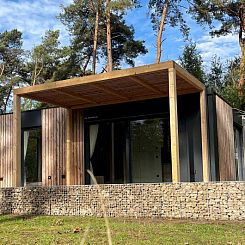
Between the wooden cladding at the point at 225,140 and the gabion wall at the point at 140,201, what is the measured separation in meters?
2.85

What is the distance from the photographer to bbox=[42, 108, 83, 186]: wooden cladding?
413 inches

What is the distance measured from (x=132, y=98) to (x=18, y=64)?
810 inches

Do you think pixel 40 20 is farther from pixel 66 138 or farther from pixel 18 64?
pixel 66 138

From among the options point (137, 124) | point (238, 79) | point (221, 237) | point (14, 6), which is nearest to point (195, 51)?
point (238, 79)

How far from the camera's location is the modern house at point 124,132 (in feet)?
27.9

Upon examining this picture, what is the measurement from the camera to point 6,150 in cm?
1180

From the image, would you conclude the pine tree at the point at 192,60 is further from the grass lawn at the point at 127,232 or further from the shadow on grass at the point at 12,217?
the grass lawn at the point at 127,232

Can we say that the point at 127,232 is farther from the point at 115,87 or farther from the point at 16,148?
the point at 16,148

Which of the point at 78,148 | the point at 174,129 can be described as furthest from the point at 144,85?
the point at 78,148

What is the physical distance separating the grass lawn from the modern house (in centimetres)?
212

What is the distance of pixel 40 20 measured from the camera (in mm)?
26734

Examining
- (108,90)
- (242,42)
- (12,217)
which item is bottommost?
(12,217)

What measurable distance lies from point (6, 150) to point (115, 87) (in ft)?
16.0

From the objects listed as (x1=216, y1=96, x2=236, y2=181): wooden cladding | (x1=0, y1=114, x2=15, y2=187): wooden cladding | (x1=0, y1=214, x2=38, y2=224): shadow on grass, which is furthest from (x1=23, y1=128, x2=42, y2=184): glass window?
(x1=216, y1=96, x2=236, y2=181): wooden cladding
